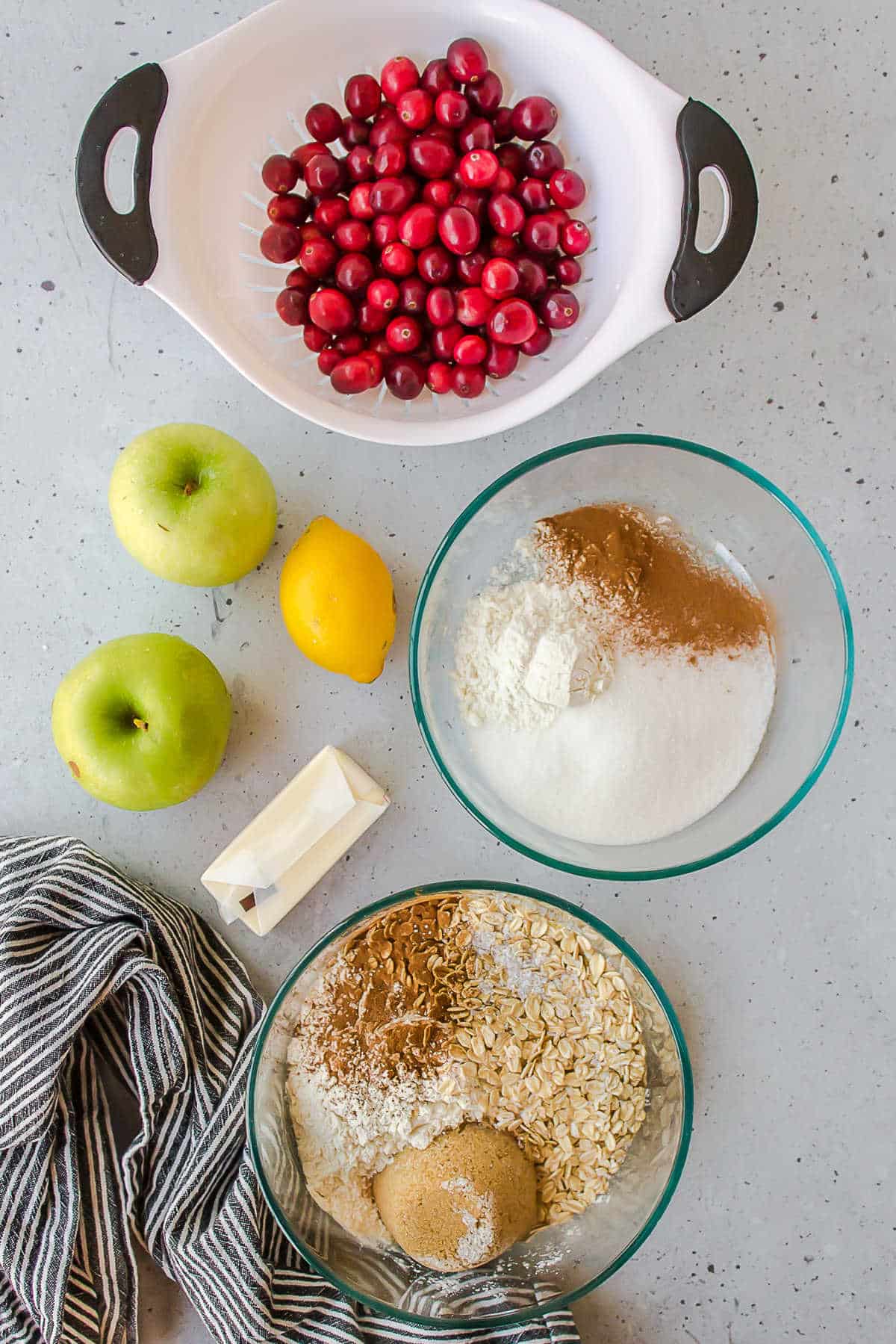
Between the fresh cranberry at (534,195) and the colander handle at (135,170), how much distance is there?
29 centimetres

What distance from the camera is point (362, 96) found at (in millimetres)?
778

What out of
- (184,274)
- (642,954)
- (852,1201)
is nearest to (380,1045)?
(642,954)

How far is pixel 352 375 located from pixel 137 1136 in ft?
2.37

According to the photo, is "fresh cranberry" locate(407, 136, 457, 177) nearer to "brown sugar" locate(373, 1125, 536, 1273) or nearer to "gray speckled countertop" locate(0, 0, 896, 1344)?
"gray speckled countertop" locate(0, 0, 896, 1344)

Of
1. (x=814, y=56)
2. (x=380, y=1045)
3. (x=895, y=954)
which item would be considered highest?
(x=814, y=56)

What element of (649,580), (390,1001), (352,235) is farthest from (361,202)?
(390,1001)

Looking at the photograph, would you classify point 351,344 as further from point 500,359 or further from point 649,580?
point 649,580

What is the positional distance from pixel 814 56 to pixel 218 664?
807mm

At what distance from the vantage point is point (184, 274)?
791 mm

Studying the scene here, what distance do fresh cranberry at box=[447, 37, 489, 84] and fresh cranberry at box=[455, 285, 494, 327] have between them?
0.52 feet

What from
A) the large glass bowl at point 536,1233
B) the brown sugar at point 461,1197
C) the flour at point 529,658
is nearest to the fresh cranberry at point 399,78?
the flour at point 529,658

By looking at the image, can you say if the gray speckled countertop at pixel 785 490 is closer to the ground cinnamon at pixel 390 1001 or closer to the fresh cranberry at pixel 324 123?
the ground cinnamon at pixel 390 1001

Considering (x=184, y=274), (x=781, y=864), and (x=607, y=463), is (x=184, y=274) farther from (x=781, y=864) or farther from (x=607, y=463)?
(x=781, y=864)

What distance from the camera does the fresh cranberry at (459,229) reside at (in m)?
0.75
